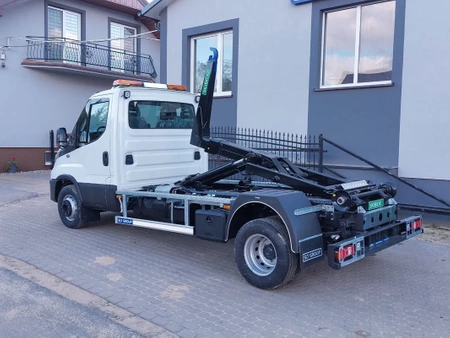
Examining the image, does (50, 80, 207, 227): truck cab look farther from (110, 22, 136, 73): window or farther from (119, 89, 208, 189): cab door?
(110, 22, 136, 73): window

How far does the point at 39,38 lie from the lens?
16688 mm

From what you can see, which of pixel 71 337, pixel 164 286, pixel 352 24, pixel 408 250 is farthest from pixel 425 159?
pixel 71 337

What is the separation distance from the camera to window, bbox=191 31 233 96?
1243 centimetres

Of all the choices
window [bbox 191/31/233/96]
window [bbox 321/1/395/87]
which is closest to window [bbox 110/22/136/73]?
window [bbox 191/31/233/96]

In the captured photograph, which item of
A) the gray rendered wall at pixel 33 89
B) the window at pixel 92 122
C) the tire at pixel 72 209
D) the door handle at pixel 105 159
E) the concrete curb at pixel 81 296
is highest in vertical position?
the gray rendered wall at pixel 33 89

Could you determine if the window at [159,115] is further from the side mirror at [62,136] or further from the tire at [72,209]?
the tire at [72,209]

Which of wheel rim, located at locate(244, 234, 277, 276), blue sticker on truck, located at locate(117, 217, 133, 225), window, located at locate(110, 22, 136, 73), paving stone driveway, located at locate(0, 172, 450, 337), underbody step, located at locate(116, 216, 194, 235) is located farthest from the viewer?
window, located at locate(110, 22, 136, 73)

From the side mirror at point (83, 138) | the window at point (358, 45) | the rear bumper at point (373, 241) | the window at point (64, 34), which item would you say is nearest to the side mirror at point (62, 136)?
the side mirror at point (83, 138)

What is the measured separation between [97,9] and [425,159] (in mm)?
15402

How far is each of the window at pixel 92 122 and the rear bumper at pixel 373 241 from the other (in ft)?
14.0

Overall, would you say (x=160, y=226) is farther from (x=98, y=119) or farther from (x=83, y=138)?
(x=83, y=138)

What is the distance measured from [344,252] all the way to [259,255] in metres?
1.05

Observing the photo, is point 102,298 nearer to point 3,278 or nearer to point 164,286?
point 164,286

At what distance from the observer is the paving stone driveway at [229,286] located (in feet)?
13.7
